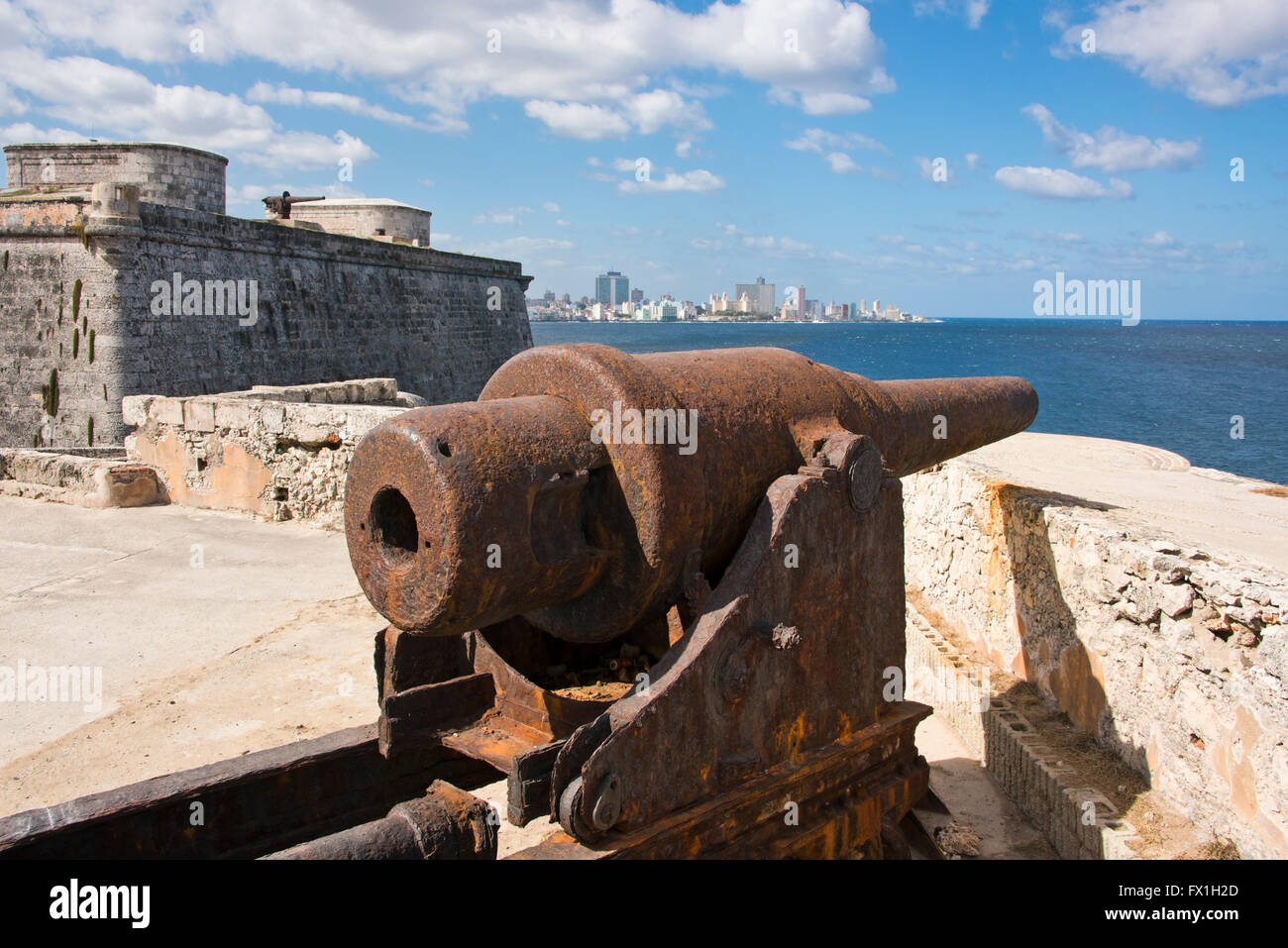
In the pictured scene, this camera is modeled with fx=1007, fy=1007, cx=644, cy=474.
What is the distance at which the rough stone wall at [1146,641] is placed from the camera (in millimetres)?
3076

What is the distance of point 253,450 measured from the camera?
8.77 metres

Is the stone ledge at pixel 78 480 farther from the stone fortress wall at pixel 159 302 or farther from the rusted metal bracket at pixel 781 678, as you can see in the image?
the rusted metal bracket at pixel 781 678

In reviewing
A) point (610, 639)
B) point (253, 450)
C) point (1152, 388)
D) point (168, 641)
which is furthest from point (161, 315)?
point (1152, 388)

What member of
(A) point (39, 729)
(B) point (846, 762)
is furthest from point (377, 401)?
(B) point (846, 762)

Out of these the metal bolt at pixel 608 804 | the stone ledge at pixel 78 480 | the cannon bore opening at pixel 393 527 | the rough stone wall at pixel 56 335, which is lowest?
the metal bolt at pixel 608 804

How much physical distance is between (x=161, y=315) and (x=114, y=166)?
6.11 meters

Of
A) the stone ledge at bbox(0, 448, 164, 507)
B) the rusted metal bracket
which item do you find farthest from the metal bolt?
the stone ledge at bbox(0, 448, 164, 507)

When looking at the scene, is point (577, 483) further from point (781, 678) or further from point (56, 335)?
point (56, 335)

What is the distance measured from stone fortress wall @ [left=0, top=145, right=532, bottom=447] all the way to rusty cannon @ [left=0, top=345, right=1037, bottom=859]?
15.4 meters

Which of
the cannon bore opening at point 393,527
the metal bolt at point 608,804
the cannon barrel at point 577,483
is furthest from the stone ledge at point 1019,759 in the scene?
the cannon bore opening at point 393,527

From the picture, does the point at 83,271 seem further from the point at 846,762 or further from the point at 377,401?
the point at 846,762

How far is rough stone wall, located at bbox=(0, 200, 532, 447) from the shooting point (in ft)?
54.3

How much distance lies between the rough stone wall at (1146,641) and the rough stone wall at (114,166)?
20427mm

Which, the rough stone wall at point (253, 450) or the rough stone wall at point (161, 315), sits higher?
the rough stone wall at point (161, 315)
